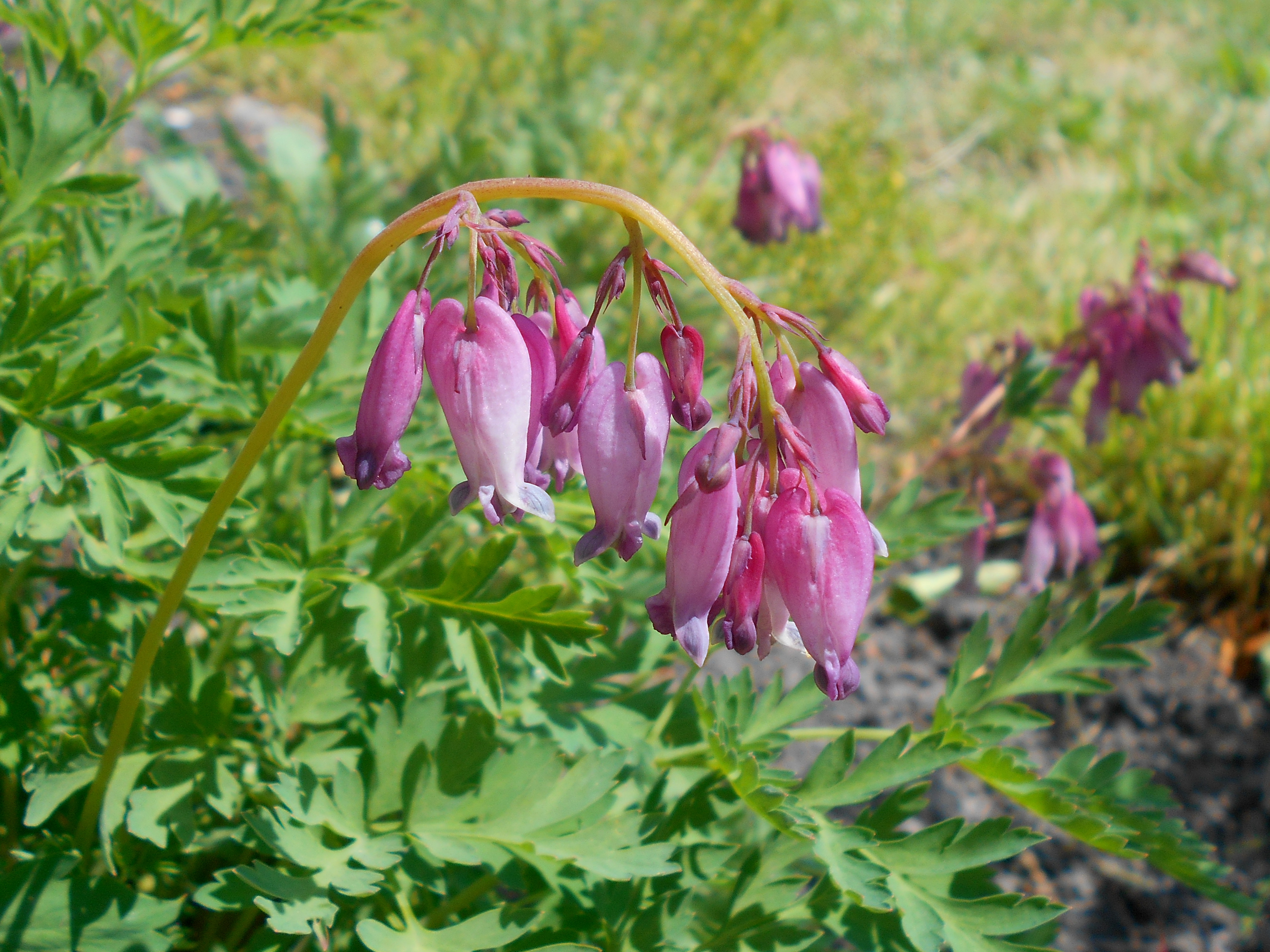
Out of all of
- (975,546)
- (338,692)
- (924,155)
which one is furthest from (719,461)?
(924,155)

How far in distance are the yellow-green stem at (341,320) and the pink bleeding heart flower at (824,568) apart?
0.63 ft

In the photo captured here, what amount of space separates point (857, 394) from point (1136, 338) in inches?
91.8

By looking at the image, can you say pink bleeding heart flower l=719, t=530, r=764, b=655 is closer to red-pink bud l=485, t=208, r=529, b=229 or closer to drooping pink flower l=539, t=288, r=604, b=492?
drooping pink flower l=539, t=288, r=604, b=492

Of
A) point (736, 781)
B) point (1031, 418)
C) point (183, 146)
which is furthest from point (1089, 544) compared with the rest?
point (183, 146)

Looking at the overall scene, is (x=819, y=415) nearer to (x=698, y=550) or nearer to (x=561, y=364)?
(x=698, y=550)

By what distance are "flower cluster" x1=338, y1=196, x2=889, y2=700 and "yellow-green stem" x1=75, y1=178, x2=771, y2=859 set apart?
48mm

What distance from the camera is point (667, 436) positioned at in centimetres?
144

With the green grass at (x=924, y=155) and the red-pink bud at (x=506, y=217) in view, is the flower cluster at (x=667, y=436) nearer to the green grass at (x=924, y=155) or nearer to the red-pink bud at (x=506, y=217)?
the red-pink bud at (x=506, y=217)

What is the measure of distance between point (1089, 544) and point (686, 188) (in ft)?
9.30

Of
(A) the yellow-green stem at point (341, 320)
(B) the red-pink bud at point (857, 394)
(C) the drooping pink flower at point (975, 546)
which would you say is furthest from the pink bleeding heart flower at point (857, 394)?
(C) the drooping pink flower at point (975, 546)

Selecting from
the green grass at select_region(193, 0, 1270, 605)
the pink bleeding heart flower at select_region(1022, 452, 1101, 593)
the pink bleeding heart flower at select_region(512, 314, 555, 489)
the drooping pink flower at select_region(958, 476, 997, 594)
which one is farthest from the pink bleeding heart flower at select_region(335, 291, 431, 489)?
the green grass at select_region(193, 0, 1270, 605)

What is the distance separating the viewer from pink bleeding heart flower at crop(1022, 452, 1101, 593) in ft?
10.2

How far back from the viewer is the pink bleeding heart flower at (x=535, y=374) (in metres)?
1.46

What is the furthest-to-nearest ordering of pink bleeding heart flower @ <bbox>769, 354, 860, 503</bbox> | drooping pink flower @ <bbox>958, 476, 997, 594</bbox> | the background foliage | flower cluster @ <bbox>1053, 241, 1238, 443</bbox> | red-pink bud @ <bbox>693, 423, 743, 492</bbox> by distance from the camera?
flower cluster @ <bbox>1053, 241, 1238, 443</bbox> < drooping pink flower @ <bbox>958, 476, 997, 594</bbox> < the background foliage < pink bleeding heart flower @ <bbox>769, 354, 860, 503</bbox> < red-pink bud @ <bbox>693, 423, 743, 492</bbox>
